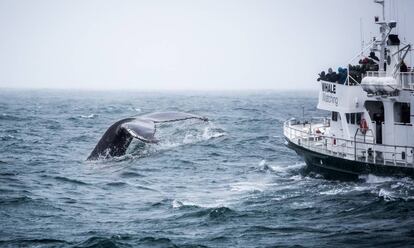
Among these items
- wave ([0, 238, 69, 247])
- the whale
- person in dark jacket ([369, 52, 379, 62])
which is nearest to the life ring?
person in dark jacket ([369, 52, 379, 62])

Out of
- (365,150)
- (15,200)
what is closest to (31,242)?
(15,200)

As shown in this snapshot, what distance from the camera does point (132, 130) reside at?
21.7 meters

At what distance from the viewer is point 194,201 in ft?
76.7

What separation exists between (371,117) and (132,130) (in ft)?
44.5

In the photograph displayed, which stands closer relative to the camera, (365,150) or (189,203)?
(189,203)

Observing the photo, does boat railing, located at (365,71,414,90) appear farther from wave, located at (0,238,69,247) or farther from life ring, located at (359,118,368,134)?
wave, located at (0,238,69,247)

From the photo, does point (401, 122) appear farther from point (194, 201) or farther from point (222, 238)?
point (222, 238)

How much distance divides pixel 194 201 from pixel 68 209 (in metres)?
4.96

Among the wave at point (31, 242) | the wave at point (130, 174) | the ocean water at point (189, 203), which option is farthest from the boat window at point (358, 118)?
the wave at point (31, 242)

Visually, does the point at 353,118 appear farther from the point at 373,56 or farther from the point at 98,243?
the point at 98,243

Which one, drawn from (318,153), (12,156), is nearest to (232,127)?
(12,156)

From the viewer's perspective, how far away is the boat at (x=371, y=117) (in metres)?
26.4

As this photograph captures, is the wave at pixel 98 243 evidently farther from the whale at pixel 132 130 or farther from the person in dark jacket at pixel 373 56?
the person in dark jacket at pixel 373 56

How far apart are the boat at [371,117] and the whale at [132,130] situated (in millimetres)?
8114
